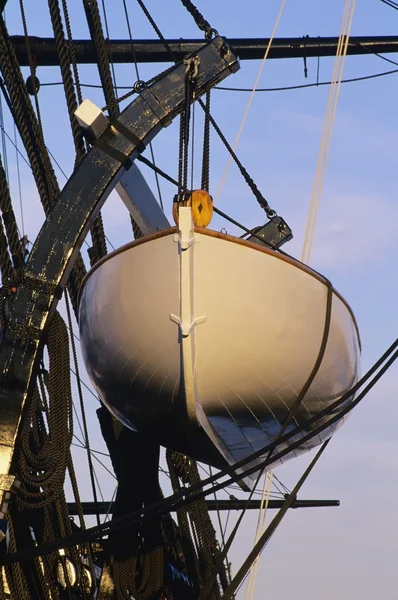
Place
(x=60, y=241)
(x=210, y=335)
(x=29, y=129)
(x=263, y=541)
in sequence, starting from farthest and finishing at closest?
(x=29, y=129), (x=60, y=241), (x=210, y=335), (x=263, y=541)

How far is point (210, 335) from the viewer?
7734 millimetres

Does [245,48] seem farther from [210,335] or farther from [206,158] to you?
[210,335]

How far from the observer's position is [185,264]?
7.68m

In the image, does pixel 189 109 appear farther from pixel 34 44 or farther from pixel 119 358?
pixel 34 44

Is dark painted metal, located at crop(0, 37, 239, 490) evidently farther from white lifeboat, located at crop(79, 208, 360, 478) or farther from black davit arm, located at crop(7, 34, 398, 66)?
black davit arm, located at crop(7, 34, 398, 66)

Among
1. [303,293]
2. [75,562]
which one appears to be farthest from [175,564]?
[303,293]

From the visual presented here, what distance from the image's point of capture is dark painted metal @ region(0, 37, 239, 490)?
28.1 ft

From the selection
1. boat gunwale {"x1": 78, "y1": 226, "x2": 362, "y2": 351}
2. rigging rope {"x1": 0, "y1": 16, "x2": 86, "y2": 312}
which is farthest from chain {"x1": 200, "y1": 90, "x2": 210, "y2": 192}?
rigging rope {"x1": 0, "y1": 16, "x2": 86, "y2": 312}

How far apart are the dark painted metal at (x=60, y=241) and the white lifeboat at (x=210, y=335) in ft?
1.62

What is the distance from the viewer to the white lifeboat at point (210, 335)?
305 inches

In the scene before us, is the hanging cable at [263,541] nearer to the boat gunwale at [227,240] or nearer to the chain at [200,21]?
the boat gunwale at [227,240]

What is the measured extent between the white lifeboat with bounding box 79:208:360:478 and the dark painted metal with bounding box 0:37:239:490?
49 centimetres

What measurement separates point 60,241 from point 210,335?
1.87 m

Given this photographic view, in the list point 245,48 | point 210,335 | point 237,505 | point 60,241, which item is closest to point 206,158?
point 60,241
